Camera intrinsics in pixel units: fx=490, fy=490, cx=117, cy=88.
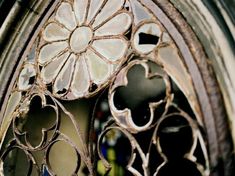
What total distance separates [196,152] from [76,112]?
65 cm

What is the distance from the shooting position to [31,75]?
2.43 metres

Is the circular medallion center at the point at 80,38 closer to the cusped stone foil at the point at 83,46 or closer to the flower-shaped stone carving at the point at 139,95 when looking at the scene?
the cusped stone foil at the point at 83,46

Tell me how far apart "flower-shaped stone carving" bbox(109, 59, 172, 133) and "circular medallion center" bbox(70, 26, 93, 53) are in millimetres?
294

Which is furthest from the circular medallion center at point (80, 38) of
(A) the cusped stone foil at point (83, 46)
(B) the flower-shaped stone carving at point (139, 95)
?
(B) the flower-shaped stone carving at point (139, 95)

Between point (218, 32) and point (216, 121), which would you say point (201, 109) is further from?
point (218, 32)

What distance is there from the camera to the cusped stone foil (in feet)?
6.90

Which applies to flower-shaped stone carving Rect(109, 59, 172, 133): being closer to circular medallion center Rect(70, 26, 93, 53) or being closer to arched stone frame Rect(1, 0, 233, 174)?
arched stone frame Rect(1, 0, 233, 174)

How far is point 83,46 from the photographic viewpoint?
223 cm

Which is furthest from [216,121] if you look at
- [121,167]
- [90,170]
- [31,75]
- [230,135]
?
[31,75]

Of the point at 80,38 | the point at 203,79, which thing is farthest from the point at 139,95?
the point at 80,38

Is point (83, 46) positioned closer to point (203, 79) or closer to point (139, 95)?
point (139, 95)

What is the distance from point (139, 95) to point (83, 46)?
1.36ft

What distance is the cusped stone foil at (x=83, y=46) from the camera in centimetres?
210

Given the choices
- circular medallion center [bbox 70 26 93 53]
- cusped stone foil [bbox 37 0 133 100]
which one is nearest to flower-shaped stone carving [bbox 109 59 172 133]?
cusped stone foil [bbox 37 0 133 100]
